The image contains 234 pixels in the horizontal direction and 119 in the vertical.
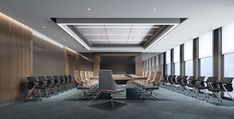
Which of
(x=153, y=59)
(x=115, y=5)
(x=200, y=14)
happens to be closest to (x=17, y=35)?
(x=115, y=5)

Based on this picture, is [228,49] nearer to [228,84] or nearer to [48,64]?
[228,84]

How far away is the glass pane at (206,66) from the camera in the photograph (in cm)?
987

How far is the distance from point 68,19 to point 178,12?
3.59 m

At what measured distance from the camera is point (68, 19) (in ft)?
24.2

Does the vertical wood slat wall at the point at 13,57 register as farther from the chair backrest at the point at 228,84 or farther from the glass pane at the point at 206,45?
the glass pane at the point at 206,45

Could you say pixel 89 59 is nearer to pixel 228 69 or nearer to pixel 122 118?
pixel 228 69

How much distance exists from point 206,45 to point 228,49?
192cm

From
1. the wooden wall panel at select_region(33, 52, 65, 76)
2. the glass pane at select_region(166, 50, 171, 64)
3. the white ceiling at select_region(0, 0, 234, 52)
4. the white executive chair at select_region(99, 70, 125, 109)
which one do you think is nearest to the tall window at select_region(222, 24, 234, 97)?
the white ceiling at select_region(0, 0, 234, 52)

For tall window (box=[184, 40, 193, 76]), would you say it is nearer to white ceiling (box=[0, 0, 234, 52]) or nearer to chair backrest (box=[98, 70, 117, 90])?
white ceiling (box=[0, 0, 234, 52])

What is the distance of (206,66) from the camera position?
10344 mm

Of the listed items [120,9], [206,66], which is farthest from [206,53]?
[120,9]

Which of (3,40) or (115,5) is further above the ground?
(115,5)

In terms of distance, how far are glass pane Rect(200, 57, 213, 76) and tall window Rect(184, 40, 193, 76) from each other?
1.35m

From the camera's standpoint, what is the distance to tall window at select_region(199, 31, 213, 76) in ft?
31.9
